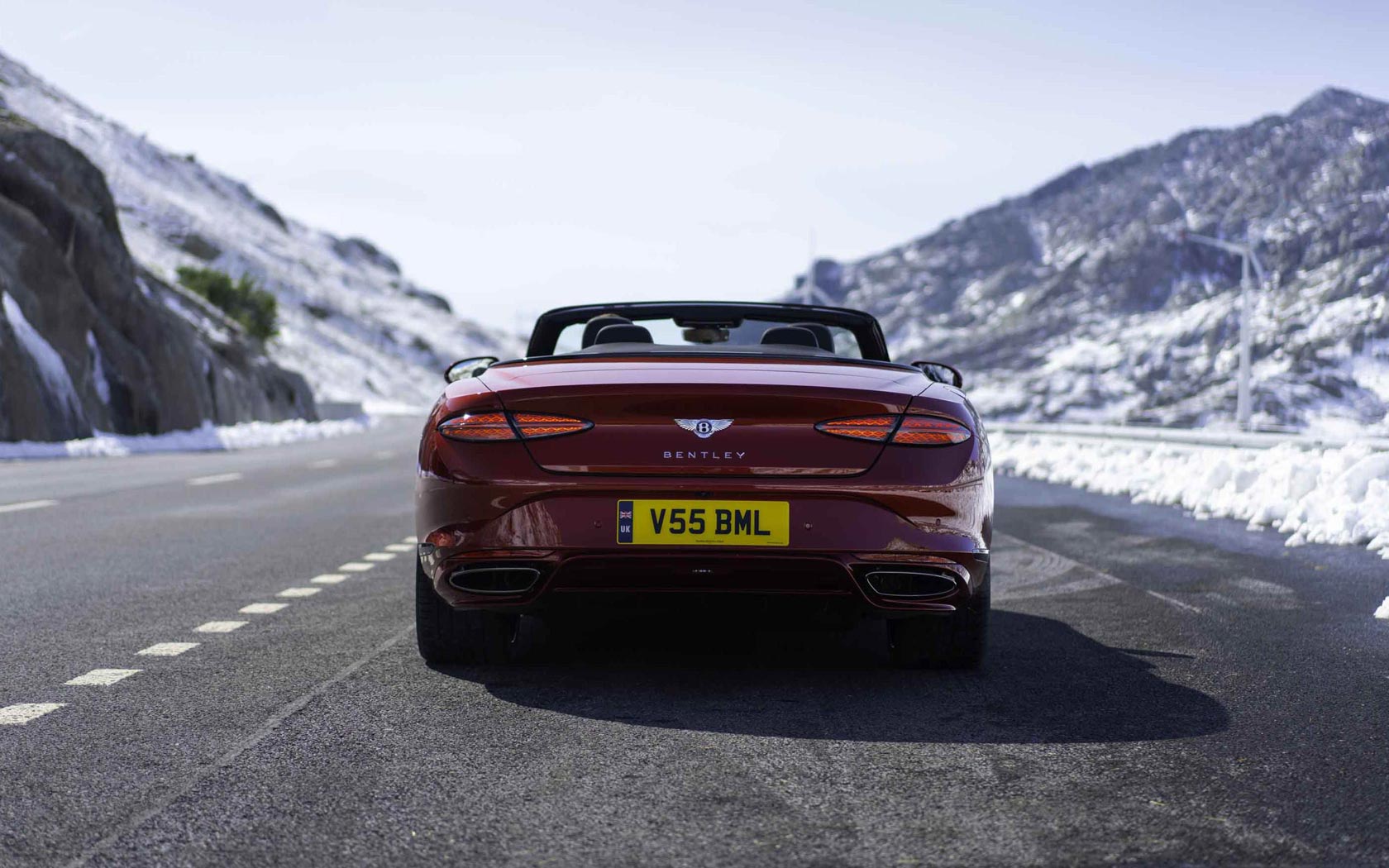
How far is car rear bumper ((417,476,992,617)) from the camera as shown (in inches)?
186

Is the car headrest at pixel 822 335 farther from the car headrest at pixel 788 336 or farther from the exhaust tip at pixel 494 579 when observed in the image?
the exhaust tip at pixel 494 579

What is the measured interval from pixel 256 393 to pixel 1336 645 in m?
42.1

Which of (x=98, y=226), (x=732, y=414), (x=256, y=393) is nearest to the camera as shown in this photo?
(x=732, y=414)

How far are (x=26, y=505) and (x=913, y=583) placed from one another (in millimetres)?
10368

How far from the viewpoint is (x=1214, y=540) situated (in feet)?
34.9

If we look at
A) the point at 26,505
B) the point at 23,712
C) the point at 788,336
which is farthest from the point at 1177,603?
the point at 26,505

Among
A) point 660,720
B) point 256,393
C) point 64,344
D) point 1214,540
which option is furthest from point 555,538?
point 256,393

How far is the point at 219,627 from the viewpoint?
6.30 metres

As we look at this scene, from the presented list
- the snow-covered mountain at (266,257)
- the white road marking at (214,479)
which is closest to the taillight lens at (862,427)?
the white road marking at (214,479)

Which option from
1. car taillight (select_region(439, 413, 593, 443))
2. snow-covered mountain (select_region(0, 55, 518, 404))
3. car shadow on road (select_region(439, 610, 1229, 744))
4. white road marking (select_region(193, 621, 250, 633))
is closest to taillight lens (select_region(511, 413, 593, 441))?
car taillight (select_region(439, 413, 593, 443))

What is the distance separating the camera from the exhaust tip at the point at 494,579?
15.7 feet

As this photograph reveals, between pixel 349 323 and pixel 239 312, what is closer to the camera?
pixel 239 312

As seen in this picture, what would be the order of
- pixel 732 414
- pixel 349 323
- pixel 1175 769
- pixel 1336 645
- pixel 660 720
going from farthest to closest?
1. pixel 349 323
2. pixel 1336 645
3. pixel 732 414
4. pixel 660 720
5. pixel 1175 769

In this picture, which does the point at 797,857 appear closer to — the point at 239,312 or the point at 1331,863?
the point at 1331,863
